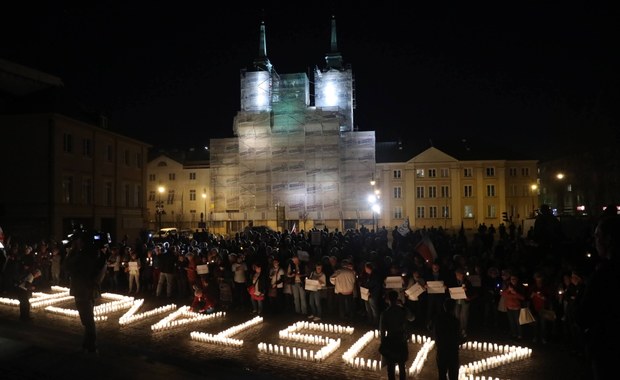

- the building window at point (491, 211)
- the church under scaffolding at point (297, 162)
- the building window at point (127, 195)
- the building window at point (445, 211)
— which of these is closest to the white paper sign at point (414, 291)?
the building window at point (127, 195)

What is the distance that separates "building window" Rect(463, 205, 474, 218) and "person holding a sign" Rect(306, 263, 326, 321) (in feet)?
181

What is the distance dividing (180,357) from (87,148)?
31219mm

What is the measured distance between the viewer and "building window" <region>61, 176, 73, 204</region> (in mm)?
34594

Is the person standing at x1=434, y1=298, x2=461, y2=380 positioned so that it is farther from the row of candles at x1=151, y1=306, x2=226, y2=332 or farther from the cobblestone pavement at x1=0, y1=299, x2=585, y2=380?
the row of candles at x1=151, y1=306, x2=226, y2=332

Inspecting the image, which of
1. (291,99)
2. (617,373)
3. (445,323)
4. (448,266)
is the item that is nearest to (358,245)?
(448,266)

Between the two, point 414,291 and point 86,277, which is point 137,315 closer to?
point 86,277

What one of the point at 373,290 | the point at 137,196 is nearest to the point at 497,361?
the point at 373,290

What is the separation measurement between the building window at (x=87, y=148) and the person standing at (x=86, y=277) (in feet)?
102

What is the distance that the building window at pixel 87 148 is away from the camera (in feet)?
121

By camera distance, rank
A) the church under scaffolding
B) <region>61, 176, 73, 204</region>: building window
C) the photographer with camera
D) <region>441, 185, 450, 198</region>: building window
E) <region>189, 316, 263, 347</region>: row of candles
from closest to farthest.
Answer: the photographer with camera, <region>189, 316, 263, 347</region>: row of candles, <region>61, 176, 73, 204</region>: building window, the church under scaffolding, <region>441, 185, 450, 198</region>: building window

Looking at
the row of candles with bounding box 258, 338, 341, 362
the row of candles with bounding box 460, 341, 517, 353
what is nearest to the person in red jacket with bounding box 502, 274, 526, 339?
the row of candles with bounding box 460, 341, 517, 353

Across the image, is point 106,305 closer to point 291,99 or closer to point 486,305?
point 486,305

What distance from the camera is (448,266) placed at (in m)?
13.2

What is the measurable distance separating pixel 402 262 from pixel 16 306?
37.0 ft
